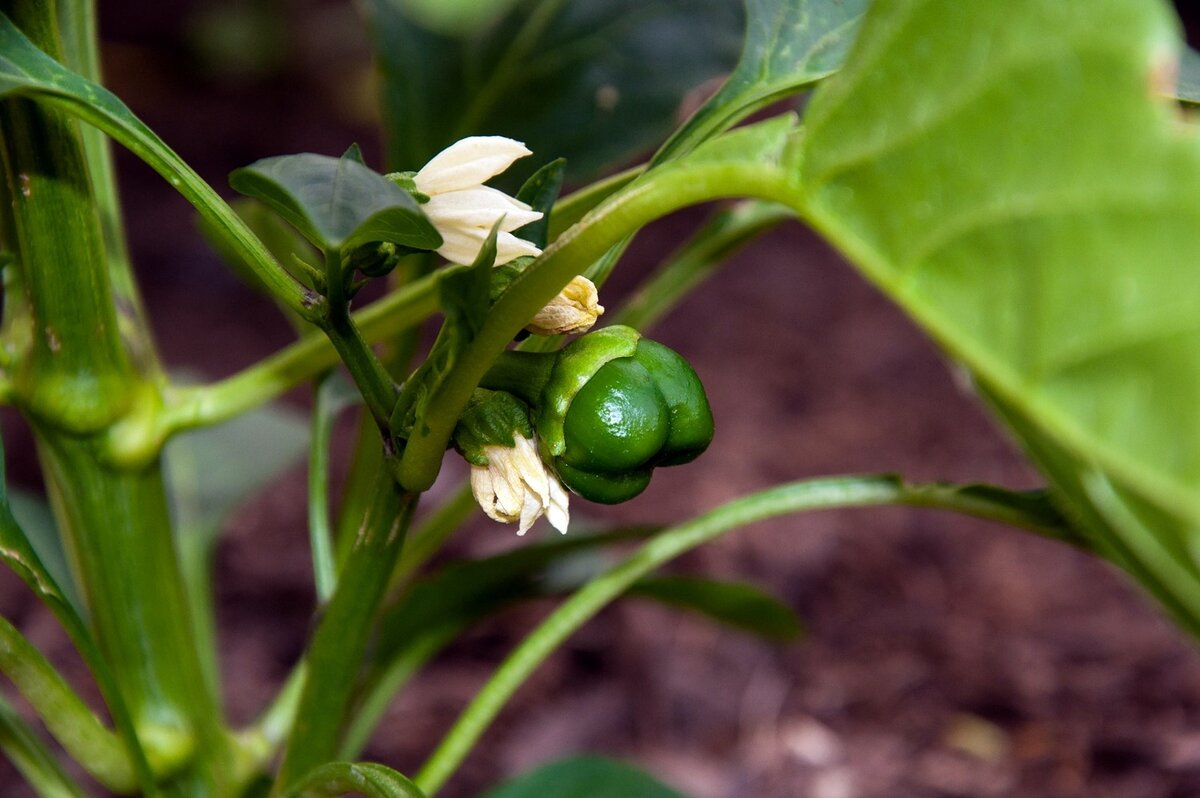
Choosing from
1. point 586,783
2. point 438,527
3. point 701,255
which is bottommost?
point 586,783

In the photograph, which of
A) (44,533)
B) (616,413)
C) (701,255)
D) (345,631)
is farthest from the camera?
(44,533)

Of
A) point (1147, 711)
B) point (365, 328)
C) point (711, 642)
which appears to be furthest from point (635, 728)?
point (365, 328)

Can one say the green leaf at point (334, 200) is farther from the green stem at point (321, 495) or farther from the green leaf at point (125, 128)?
the green stem at point (321, 495)

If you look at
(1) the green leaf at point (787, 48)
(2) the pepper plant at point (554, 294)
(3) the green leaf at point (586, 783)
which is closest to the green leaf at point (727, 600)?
(2) the pepper plant at point (554, 294)

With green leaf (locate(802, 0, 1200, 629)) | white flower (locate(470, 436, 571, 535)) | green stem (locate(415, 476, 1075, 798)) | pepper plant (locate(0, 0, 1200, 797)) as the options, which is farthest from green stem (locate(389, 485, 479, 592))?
green leaf (locate(802, 0, 1200, 629))

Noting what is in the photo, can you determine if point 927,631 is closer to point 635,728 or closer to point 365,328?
point 635,728

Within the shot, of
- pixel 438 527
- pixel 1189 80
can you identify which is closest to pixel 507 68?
pixel 438 527

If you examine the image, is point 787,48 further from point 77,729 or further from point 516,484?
point 77,729
